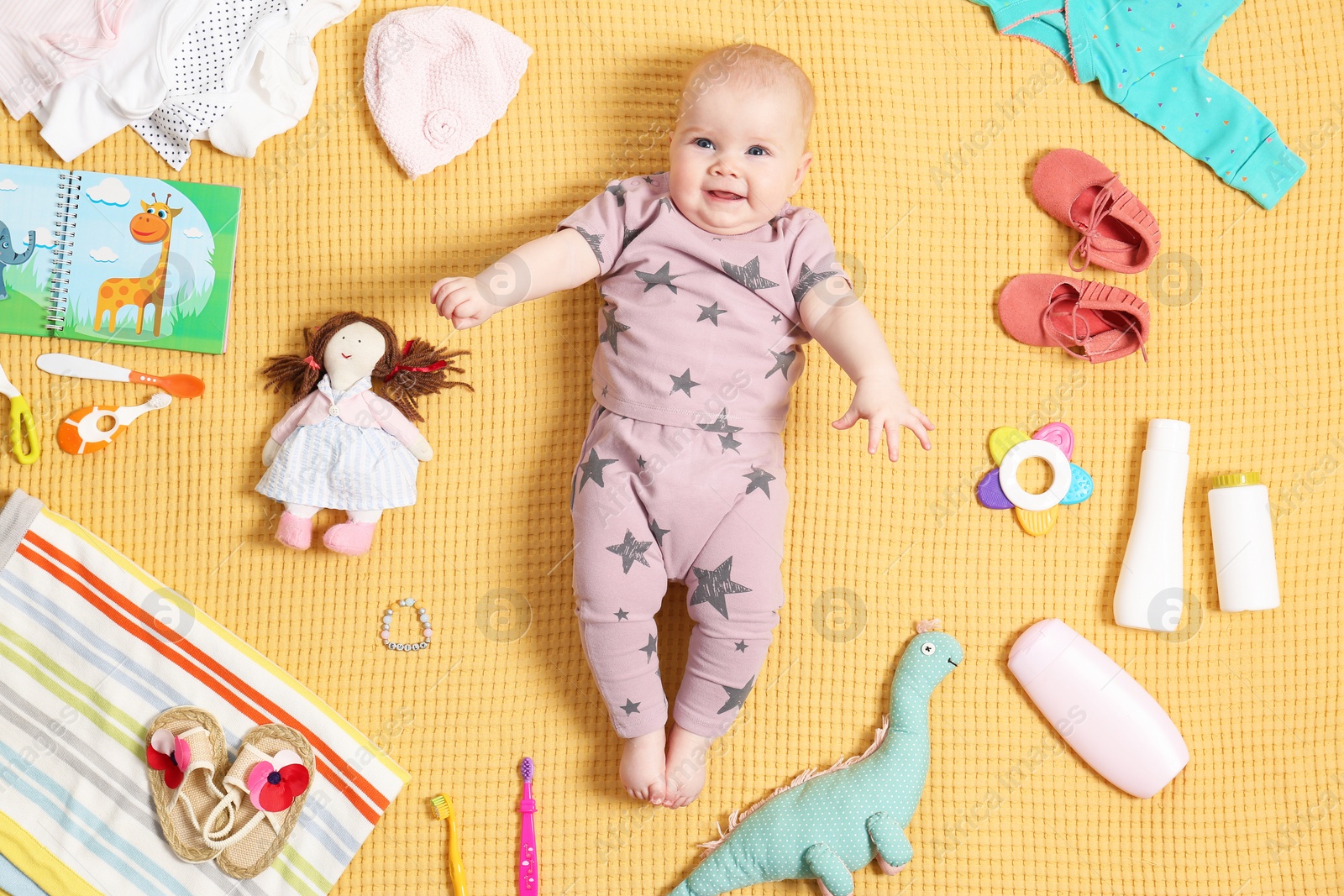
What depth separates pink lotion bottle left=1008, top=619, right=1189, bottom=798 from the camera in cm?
115

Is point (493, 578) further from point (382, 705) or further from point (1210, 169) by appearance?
point (1210, 169)

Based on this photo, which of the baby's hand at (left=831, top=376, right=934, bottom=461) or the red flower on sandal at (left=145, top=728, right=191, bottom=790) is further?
the red flower on sandal at (left=145, top=728, right=191, bottom=790)

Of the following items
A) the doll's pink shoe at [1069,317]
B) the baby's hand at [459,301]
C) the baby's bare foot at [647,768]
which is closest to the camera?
the baby's hand at [459,301]

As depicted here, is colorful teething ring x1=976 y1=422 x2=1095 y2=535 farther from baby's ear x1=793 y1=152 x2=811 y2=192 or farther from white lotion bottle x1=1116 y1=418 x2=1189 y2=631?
baby's ear x1=793 y1=152 x2=811 y2=192

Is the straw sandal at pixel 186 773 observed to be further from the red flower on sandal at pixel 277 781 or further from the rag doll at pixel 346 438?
the rag doll at pixel 346 438

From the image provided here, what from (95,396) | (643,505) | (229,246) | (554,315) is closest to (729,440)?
(643,505)

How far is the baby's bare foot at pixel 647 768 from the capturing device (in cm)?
108

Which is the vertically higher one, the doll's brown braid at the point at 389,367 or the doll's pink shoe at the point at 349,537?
the doll's brown braid at the point at 389,367

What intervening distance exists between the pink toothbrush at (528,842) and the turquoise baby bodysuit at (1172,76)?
1.13 m

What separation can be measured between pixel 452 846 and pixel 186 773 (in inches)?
12.6

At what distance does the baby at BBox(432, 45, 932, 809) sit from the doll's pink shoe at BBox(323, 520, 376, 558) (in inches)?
10.4

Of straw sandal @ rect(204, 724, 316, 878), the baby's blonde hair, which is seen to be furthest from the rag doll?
the baby's blonde hair

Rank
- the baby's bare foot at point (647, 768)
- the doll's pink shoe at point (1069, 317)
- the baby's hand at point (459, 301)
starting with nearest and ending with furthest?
the baby's hand at point (459, 301) < the baby's bare foot at point (647, 768) < the doll's pink shoe at point (1069, 317)

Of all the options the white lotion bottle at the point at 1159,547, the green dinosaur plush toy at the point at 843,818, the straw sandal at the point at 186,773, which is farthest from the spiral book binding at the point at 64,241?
the white lotion bottle at the point at 1159,547
